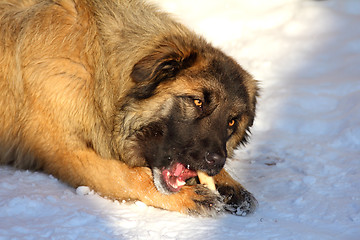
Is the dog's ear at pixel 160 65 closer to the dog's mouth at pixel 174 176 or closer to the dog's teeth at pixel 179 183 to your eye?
the dog's mouth at pixel 174 176

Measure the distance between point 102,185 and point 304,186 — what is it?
5.12 feet

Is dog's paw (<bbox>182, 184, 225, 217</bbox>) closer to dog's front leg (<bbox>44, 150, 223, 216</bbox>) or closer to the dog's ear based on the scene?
dog's front leg (<bbox>44, 150, 223, 216</bbox>)

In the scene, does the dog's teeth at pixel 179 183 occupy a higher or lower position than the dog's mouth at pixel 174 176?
lower

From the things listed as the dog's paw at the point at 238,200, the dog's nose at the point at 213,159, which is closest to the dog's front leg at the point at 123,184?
the dog's paw at the point at 238,200

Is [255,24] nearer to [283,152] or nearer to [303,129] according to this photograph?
[303,129]

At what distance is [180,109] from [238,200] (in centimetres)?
80

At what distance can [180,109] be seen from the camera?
3.43 metres

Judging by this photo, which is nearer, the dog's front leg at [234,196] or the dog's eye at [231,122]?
the dog's front leg at [234,196]

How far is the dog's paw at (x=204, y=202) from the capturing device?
3.34 meters

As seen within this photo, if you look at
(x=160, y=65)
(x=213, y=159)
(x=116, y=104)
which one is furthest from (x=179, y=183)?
(x=160, y=65)

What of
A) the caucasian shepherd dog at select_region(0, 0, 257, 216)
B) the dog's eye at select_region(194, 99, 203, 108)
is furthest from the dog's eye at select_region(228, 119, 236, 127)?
the dog's eye at select_region(194, 99, 203, 108)

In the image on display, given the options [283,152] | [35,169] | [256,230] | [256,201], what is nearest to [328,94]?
[283,152]

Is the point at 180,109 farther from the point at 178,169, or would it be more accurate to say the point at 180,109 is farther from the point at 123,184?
the point at 123,184

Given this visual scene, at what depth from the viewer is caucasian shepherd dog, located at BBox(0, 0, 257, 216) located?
11.2 feet
